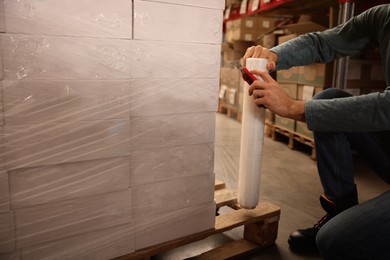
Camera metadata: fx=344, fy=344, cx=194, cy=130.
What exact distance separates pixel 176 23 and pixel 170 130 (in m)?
0.40

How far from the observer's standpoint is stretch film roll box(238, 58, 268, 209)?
153 cm

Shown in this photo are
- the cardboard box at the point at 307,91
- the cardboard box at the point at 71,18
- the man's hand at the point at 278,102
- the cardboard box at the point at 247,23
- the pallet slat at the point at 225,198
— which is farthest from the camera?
the cardboard box at the point at 247,23

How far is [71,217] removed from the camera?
3.93ft

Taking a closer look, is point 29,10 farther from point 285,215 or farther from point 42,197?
point 285,215

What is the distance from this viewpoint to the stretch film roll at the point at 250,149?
5.03ft

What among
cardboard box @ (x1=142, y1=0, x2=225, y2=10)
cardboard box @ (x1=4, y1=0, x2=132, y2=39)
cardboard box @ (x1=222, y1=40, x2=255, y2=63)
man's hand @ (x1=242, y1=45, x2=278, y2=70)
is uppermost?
cardboard box @ (x1=222, y1=40, x2=255, y2=63)

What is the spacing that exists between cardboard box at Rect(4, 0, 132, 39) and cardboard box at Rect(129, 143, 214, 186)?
1.46ft

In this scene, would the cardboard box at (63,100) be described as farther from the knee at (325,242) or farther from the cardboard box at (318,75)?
the cardboard box at (318,75)

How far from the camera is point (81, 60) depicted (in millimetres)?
1099

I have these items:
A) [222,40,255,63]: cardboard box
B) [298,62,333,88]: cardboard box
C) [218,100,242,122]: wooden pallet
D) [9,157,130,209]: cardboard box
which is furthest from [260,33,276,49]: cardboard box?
[9,157,130,209]: cardboard box

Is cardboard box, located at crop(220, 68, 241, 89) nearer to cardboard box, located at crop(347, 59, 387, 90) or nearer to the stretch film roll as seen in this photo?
cardboard box, located at crop(347, 59, 387, 90)

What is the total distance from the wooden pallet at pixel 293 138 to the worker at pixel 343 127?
1.69 meters

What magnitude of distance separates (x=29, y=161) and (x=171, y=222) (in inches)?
24.1

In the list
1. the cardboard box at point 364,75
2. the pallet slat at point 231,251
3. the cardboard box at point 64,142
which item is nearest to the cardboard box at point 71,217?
the cardboard box at point 64,142
